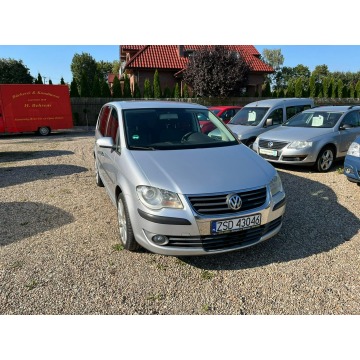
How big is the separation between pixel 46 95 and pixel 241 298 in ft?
50.1

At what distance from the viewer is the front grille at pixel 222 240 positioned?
2707mm

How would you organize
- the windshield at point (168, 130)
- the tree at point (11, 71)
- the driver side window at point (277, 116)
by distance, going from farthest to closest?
the tree at point (11, 71) < the driver side window at point (277, 116) < the windshield at point (168, 130)

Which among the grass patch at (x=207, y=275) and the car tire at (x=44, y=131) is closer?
the grass patch at (x=207, y=275)

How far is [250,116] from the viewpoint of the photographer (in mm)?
8953

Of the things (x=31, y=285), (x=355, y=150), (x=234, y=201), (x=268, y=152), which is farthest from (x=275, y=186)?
(x=268, y=152)

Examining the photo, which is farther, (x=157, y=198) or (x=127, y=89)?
(x=127, y=89)

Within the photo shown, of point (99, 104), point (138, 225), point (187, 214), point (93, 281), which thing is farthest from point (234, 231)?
point (99, 104)

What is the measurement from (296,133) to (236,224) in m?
5.08

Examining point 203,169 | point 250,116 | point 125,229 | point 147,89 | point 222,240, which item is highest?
Result: point 147,89

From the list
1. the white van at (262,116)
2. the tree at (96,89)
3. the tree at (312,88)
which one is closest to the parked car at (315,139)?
the white van at (262,116)

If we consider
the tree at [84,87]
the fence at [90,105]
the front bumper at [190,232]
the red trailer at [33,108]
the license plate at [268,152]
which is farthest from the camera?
the tree at [84,87]

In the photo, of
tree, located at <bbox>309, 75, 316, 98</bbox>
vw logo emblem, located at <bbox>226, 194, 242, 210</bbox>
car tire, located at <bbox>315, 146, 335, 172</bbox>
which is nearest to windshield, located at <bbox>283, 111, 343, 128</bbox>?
car tire, located at <bbox>315, 146, 335, 172</bbox>

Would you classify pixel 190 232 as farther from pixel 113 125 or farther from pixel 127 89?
pixel 127 89

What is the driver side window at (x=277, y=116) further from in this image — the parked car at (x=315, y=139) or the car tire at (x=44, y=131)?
the car tire at (x=44, y=131)
